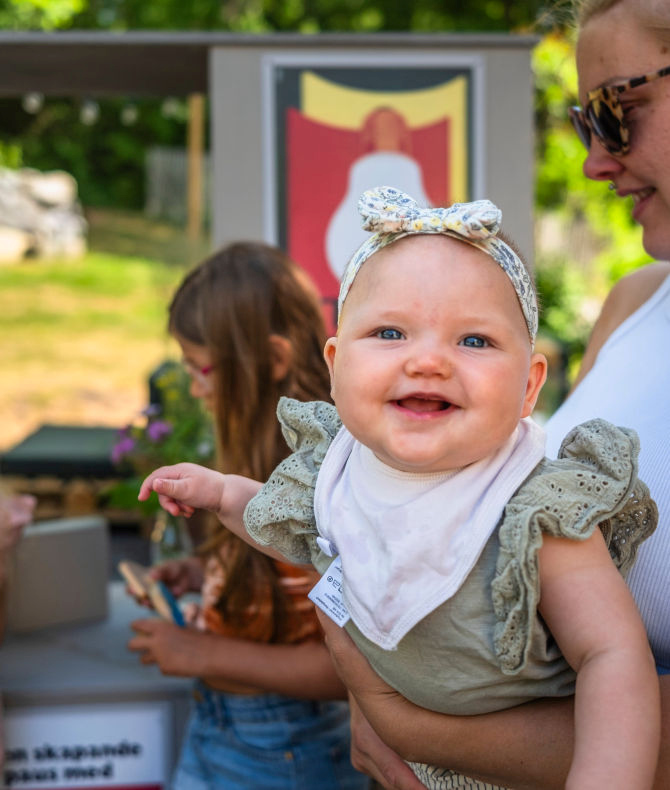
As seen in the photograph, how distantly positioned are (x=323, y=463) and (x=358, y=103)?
2367 mm

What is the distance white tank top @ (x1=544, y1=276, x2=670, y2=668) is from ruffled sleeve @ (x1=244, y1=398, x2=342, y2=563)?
395mm

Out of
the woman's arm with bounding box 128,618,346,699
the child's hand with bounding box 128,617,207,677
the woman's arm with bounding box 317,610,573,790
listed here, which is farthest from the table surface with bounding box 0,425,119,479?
the woman's arm with bounding box 317,610,573,790

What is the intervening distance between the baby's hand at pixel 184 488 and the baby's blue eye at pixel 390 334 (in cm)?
38

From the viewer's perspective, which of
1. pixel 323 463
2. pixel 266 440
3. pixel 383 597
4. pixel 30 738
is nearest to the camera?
pixel 383 597

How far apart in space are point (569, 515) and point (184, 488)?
55 centimetres

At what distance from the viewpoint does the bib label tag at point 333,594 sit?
1352 mm

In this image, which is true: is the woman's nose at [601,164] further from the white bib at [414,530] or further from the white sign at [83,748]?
the white sign at [83,748]

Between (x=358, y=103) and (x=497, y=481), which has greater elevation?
(x=358, y=103)

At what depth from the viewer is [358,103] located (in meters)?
3.48

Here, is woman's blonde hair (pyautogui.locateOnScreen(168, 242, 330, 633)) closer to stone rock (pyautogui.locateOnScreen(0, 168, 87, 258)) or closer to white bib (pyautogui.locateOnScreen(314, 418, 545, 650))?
white bib (pyautogui.locateOnScreen(314, 418, 545, 650))

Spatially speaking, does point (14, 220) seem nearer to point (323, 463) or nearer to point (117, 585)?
point (117, 585)

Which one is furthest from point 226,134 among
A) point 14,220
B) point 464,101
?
point 14,220

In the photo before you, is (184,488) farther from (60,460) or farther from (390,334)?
(60,460)

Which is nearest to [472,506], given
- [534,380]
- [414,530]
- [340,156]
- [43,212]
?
[414,530]
